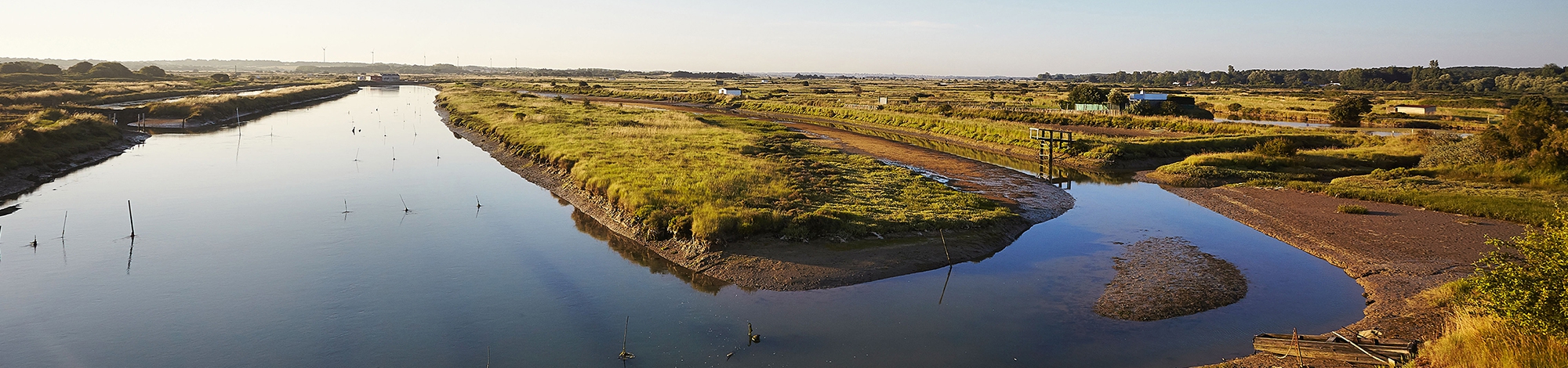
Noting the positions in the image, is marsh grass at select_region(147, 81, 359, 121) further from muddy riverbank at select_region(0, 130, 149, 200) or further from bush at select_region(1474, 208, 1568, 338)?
bush at select_region(1474, 208, 1568, 338)

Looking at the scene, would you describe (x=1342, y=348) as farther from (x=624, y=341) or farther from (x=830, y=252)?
(x=624, y=341)

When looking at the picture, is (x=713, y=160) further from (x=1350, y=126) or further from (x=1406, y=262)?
(x=1350, y=126)

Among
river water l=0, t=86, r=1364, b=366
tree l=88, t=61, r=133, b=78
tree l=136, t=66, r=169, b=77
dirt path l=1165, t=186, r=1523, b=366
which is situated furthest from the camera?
tree l=136, t=66, r=169, b=77

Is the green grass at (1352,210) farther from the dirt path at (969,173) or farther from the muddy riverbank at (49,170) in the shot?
the muddy riverbank at (49,170)

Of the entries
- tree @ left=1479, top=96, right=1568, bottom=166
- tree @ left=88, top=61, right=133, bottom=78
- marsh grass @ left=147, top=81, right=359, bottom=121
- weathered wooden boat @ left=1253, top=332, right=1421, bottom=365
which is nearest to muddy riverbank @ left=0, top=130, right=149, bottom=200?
marsh grass @ left=147, top=81, right=359, bottom=121

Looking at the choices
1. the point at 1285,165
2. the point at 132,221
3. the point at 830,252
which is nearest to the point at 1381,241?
the point at 830,252

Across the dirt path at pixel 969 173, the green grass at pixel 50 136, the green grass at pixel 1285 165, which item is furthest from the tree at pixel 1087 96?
the green grass at pixel 50 136
